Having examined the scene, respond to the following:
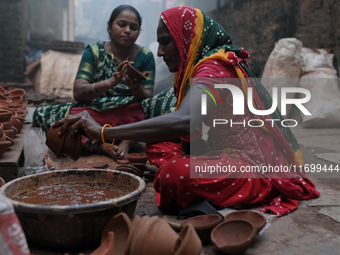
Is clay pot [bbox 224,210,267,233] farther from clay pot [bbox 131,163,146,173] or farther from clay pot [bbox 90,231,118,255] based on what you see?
clay pot [bbox 131,163,146,173]

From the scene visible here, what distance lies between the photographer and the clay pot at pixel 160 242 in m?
1.19

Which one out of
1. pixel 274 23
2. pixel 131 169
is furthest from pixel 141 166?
pixel 274 23

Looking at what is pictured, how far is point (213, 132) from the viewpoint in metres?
2.06

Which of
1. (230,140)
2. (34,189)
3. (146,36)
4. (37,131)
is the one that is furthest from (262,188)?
(146,36)

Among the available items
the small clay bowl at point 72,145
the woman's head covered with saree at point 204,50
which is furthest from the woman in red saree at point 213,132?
the small clay bowl at point 72,145

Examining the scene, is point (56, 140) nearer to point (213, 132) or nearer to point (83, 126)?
point (83, 126)

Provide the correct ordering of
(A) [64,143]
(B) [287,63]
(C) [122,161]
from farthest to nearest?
(B) [287,63] → (C) [122,161] → (A) [64,143]

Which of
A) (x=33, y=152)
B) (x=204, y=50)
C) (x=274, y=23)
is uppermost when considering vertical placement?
(x=274, y=23)

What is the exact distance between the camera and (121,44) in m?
3.47

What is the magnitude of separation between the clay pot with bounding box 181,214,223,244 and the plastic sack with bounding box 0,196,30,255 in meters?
0.67

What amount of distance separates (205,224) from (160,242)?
0.39 metres

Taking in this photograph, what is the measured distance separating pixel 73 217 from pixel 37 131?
1.38 metres

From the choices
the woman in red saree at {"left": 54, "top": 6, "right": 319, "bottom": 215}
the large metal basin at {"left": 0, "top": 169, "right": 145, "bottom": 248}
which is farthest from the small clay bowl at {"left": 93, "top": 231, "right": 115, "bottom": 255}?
the woman in red saree at {"left": 54, "top": 6, "right": 319, "bottom": 215}

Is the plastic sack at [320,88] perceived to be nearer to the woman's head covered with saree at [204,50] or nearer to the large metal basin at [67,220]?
the woman's head covered with saree at [204,50]
